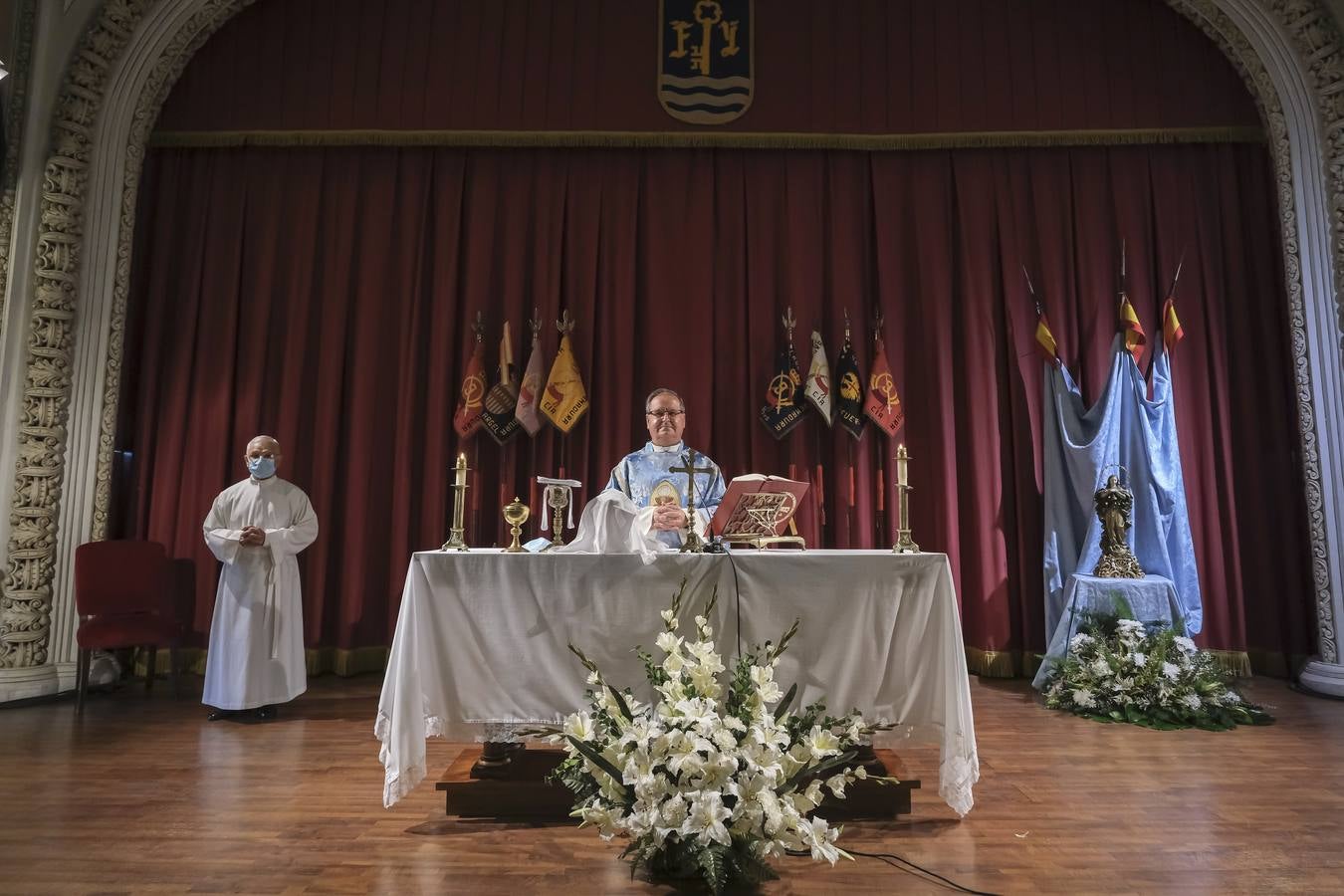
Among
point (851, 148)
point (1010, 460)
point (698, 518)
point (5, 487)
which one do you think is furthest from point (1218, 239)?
point (5, 487)

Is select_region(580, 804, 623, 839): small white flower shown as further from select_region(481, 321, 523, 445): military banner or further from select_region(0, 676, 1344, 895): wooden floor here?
select_region(481, 321, 523, 445): military banner

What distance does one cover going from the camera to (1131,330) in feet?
19.6

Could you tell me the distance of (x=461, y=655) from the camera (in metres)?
3.08

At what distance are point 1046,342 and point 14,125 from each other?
7147mm

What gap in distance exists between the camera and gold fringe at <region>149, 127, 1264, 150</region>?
634 cm

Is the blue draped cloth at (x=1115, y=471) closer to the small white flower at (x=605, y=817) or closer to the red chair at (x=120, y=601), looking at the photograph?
the small white flower at (x=605, y=817)

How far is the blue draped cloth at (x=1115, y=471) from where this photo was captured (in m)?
5.75

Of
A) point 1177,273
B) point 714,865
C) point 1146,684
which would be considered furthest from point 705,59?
point 714,865

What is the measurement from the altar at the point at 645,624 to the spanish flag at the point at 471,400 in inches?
123

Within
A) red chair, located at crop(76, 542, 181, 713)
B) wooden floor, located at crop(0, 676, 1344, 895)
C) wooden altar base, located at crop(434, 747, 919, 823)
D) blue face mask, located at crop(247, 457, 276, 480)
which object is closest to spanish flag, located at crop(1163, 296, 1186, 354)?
wooden floor, located at crop(0, 676, 1344, 895)

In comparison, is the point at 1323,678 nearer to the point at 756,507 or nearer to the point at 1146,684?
the point at 1146,684

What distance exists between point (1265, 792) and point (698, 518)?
2524 mm

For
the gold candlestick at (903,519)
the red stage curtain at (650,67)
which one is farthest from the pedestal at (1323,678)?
the red stage curtain at (650,67)

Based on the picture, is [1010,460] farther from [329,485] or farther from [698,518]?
[329,485]
